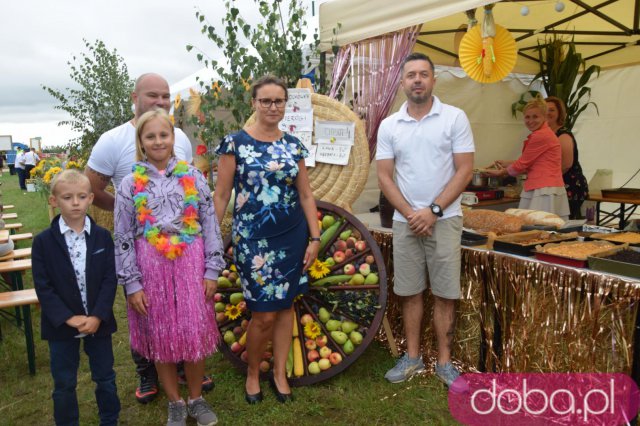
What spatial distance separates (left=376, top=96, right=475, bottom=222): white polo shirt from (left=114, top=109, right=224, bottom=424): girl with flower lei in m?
1.11

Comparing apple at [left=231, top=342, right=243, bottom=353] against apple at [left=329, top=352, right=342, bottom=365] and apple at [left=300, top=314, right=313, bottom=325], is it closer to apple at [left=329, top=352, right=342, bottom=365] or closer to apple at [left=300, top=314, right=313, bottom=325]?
apple at [left=300, top=314, right=313, bottom=325]

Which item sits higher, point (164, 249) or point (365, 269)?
point (164, 249)

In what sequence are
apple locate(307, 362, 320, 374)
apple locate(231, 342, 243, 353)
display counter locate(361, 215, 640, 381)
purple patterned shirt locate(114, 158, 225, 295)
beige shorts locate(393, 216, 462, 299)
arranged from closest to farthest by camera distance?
purple patterned shirt locate(114, 158, 225, 295) → display counter locate(361, 215, 640, 381) → beige shorts locate(393, 216, 462, 299) → apple locate(307, 362, 320, 374) → apple locate(231, 342, 243, 353)

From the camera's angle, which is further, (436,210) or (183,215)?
(436,210)

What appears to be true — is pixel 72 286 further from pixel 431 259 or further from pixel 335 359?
pixel 431 259

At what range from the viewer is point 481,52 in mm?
3803

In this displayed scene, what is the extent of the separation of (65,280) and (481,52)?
3.30m

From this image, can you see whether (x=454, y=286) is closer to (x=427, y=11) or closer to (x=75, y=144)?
(x=427, y=11)

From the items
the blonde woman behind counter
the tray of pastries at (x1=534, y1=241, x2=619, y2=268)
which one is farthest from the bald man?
the blonde woman behind counter

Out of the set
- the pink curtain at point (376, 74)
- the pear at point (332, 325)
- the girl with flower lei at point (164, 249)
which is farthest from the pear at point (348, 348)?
the pink curtain at point (376, 74)

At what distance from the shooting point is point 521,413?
2514mm

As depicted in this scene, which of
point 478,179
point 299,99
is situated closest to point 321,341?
point 299,99

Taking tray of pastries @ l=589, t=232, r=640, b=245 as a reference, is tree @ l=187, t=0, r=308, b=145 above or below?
above

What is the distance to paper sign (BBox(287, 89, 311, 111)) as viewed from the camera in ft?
10.6
